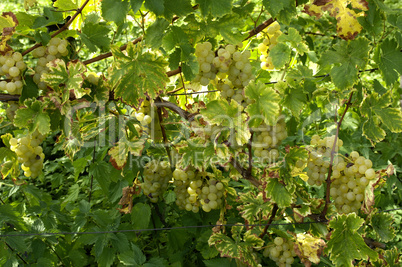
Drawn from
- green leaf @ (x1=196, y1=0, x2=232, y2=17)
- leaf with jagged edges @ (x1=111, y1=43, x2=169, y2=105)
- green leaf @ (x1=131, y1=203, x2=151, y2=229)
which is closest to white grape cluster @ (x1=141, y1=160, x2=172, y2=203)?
green leaf @ (x1=131, y1=203, x2=151, y2=229)

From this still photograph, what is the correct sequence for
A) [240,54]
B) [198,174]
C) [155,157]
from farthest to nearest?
[155,157]
[198,174]
[240,54]

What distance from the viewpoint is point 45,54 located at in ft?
3.34

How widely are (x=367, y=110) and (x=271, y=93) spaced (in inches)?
12.0

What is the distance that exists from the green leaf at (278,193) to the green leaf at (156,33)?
463 millimetres

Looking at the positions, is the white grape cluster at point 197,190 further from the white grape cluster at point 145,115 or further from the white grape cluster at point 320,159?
the white grape cluster at point 320,159

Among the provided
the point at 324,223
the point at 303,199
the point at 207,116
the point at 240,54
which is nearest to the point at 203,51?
the point at 240,54

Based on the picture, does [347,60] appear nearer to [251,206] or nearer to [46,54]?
[251,206]

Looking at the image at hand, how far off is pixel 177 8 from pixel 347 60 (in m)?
0.45

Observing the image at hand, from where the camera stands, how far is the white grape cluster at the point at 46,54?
993 millimetres

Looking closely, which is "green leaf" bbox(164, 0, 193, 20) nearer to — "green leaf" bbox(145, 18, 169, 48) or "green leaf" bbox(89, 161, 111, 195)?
"green leaf" bbox(145, 18, 169, 48)

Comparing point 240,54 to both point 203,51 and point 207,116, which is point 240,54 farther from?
point 207,116

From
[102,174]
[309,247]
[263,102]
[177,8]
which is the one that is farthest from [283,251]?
[177,8]

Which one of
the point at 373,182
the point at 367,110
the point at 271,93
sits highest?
the point at 271,93

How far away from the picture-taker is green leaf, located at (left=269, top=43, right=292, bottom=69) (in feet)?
3.21
